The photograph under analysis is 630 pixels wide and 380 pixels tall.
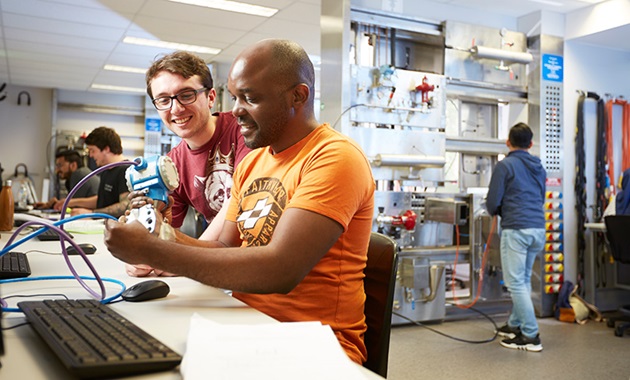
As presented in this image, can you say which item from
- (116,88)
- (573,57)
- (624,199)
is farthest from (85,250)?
(116,88)

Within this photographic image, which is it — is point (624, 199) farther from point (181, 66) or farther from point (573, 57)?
point (181, 66)

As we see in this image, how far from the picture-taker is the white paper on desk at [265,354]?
2.24 ft

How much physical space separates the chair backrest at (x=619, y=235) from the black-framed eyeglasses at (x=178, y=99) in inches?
149

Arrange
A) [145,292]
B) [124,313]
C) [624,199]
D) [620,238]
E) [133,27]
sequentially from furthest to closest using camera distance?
[133,27] → [624,199] → [620,238] → [145,292] → [124,313]

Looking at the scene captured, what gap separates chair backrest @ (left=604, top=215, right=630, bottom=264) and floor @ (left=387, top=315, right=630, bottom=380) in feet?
2.13

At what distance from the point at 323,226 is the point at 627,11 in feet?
15.7

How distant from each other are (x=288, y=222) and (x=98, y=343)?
1.72 feet

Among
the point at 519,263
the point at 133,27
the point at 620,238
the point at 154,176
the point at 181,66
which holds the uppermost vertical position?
the point at 133,27

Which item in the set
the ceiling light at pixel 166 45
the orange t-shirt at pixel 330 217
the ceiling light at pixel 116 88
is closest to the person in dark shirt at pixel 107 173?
the ceiling light at pixel 166 45

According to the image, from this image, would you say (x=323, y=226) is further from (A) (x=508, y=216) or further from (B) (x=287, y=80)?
(A) (x=508, y=216)

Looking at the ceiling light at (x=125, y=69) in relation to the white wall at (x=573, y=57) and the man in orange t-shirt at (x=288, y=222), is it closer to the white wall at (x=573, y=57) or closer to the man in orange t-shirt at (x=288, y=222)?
the white wall at (x=573, y=57)

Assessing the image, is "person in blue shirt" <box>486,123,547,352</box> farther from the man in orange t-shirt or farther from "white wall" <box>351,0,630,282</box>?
the man in orange t-shirt

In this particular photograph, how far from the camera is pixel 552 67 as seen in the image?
16.7ft

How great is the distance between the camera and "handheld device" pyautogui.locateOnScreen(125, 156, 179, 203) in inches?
46.5
